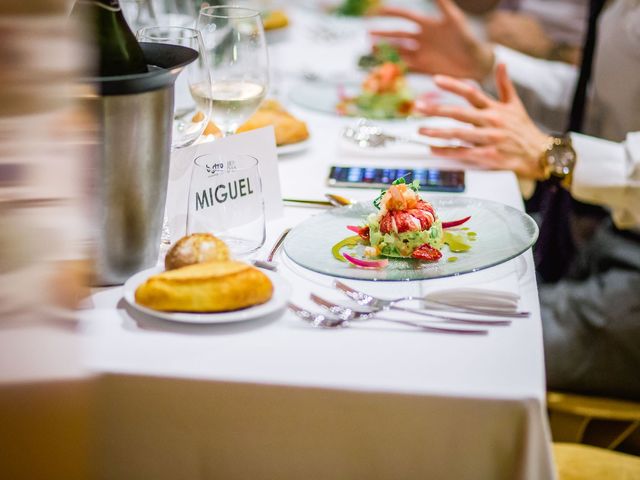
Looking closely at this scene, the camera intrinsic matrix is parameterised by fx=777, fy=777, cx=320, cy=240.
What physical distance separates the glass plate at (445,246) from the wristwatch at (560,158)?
1.63ft

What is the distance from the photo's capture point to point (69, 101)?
22 centimetres

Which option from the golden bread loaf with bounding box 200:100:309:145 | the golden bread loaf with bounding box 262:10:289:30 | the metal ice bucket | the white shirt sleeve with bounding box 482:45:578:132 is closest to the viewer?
the metal ice bucket

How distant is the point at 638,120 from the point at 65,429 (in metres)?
1.95

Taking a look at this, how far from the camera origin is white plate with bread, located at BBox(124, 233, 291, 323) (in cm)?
74

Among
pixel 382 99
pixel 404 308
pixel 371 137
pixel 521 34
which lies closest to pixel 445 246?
pixel 404 308

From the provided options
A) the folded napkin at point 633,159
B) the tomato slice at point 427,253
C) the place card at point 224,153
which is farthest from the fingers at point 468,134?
the tomato slice at point 427,253

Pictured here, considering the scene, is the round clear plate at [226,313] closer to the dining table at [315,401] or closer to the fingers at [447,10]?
the dining table at [315,401]

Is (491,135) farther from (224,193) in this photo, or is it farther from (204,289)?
(204,289)

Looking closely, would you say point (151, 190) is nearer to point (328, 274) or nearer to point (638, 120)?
point (328, 274)

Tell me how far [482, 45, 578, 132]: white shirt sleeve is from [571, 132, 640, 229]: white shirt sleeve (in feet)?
2.72

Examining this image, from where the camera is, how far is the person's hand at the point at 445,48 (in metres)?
2.21

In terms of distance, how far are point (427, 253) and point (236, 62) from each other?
486 mm

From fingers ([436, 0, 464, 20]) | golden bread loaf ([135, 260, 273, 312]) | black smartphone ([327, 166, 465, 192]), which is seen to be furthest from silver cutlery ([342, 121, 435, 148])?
fingers ([436, 0, 464, 20])

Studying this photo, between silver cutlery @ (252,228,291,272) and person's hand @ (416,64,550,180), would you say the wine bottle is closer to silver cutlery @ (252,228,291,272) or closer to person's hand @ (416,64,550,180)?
silver cutlery @ (252,228,291,272)
